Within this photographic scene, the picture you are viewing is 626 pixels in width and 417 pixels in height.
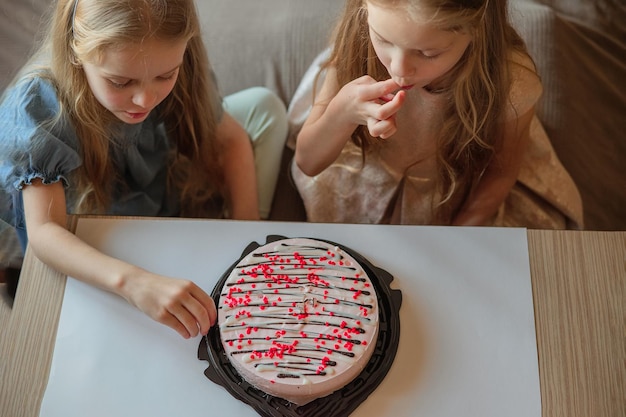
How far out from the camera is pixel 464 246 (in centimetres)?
96

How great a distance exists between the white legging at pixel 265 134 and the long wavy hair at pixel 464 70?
285 millimetres

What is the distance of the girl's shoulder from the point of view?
102cm

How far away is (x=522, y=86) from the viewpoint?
41.3 inches

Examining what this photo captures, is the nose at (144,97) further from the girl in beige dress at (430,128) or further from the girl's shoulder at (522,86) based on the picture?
the girl's shoulder at (522,86)

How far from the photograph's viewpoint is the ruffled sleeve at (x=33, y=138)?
100cm

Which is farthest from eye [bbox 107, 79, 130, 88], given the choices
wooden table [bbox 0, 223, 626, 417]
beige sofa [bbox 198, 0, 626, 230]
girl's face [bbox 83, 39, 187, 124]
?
beige sofa [bbox 198, 0, 626, 230]

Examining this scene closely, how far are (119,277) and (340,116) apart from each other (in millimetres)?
383

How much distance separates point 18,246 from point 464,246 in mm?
727

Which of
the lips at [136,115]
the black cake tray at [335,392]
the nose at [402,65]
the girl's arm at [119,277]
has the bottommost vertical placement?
the black cake tray at [335,392]

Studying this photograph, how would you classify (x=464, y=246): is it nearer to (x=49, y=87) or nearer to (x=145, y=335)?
(x=145, y=335)

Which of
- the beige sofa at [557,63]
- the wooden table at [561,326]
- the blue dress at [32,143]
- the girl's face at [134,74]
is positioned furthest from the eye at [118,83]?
the beige sofa at [557,63]

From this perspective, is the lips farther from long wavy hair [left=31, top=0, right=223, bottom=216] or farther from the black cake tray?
the black cake tray

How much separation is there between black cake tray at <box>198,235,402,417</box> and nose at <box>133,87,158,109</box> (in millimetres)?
282

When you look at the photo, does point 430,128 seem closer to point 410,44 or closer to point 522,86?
point 522,86
